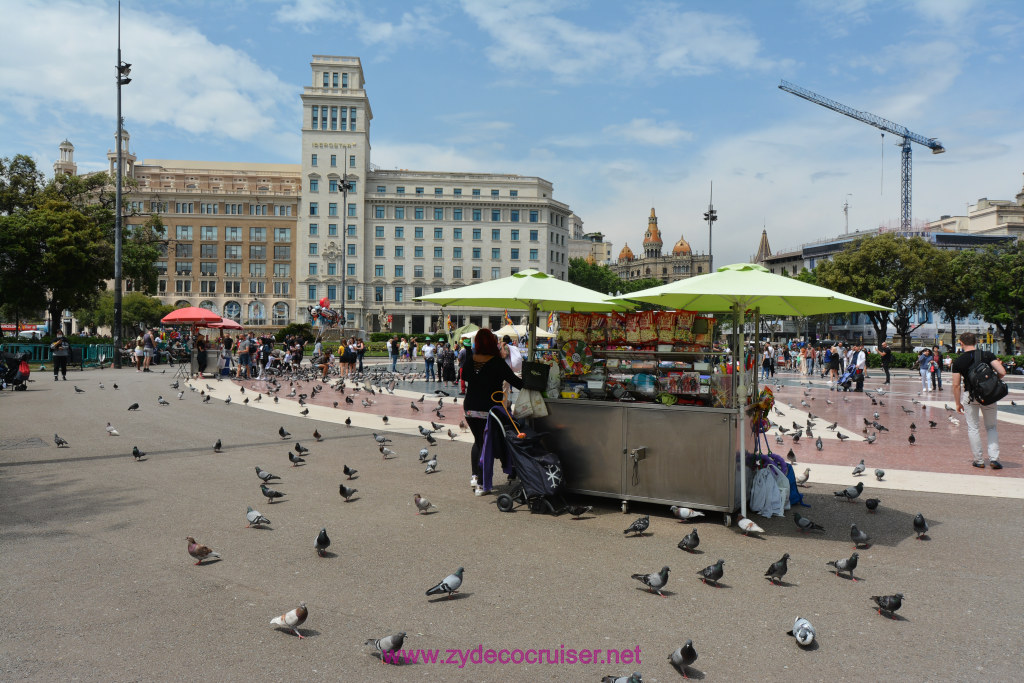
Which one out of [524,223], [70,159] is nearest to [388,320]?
[524,223]

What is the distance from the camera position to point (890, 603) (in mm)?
4230

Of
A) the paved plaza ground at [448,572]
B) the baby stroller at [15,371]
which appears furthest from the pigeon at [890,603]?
the baby stroller at [15,371]

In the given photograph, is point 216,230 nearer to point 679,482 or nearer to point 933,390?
point 933,390

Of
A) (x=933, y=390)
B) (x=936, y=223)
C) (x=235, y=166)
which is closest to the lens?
(x=933, y=390)

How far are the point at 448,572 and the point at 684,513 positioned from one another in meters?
2.43

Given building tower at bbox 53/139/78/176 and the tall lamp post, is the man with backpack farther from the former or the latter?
building tower at bbox 53/139/78/176

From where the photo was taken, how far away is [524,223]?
94.9 m

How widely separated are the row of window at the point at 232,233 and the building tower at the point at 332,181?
13.5ft

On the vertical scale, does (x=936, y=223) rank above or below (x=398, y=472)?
above

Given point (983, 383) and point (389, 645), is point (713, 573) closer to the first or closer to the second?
point (389, 645)

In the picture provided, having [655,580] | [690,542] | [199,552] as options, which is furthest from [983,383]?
[199,552]

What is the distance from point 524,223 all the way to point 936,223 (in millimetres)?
61049

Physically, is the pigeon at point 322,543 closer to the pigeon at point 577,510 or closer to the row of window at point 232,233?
the pigeon at point 577,510

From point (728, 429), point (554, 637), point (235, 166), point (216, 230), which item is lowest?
point (554, 637)
